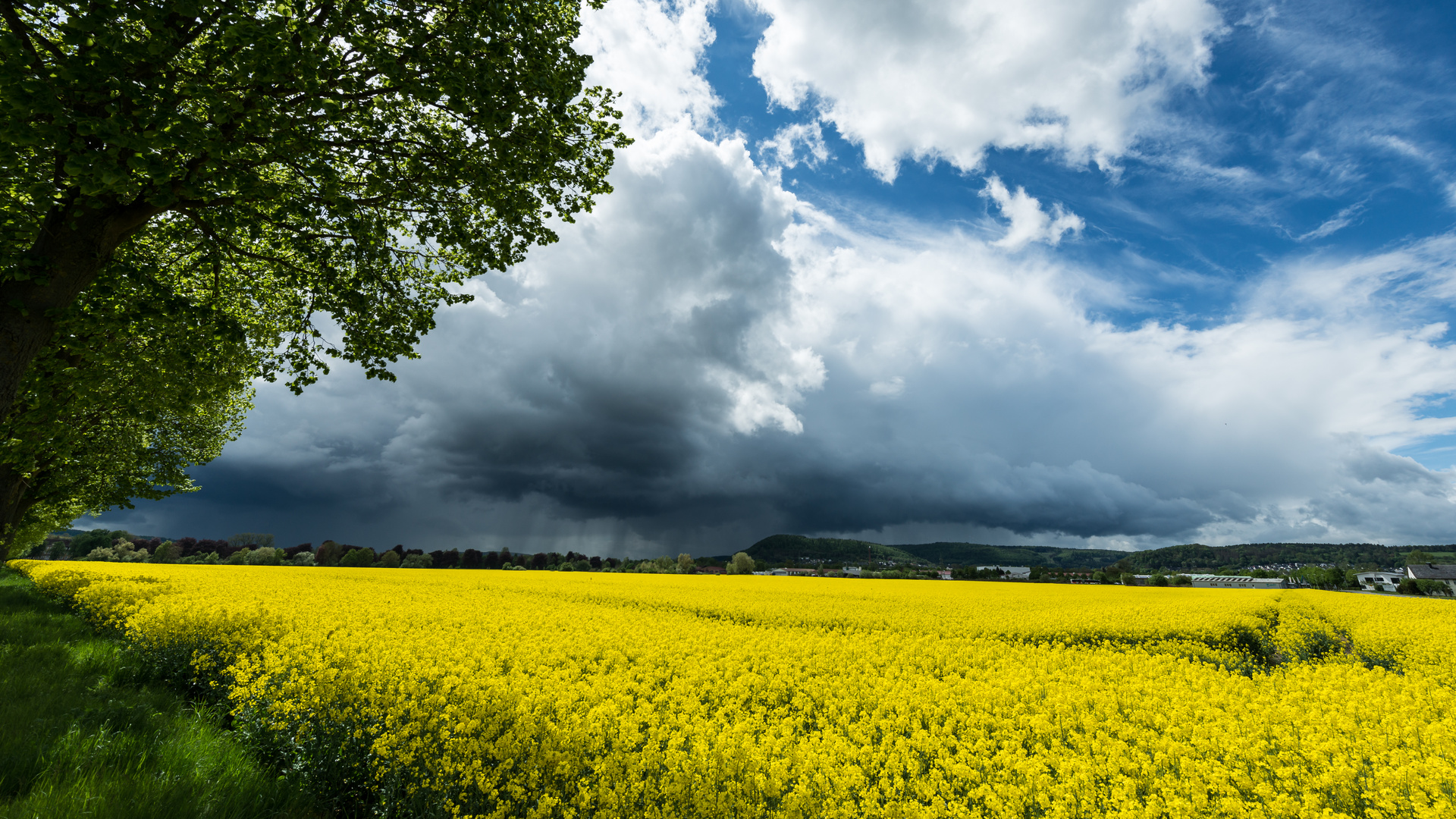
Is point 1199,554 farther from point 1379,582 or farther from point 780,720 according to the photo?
point 780,720

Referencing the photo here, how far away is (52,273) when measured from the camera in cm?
666

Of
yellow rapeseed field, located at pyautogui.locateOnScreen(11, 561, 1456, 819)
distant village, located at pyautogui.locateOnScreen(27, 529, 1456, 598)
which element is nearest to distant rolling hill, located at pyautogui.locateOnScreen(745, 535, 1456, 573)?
distant village, located at pyautogui.locateOnScreen(27, 529, 1456, 598)

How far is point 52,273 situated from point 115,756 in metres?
6.04

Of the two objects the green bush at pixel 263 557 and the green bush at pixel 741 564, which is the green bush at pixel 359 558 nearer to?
the green bush at pixel 263 557

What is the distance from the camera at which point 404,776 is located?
585 cm

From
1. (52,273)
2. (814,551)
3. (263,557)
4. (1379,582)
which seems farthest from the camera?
(814,551)

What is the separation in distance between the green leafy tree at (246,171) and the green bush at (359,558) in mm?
63706

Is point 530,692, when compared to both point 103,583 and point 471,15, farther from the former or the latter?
point 103,583

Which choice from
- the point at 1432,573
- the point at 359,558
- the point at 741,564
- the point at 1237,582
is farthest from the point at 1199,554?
the point at 359,558

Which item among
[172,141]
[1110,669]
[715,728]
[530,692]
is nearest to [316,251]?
[172,141]

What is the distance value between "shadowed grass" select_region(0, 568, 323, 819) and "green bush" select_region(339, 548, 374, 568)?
218 feet

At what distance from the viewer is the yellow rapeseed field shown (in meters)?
5.01

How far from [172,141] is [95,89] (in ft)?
2.53

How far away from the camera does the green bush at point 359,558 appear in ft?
219
